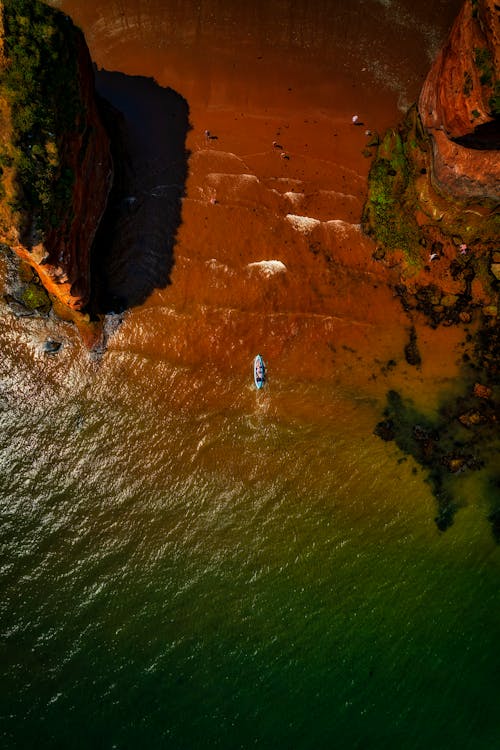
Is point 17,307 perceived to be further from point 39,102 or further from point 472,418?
point 472,418

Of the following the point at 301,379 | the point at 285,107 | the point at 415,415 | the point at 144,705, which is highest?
the point at 285,107

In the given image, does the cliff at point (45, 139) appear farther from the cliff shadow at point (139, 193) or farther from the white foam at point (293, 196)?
the white foam at point (293, 196)

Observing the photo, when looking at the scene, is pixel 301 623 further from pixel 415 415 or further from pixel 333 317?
pixel 333 317

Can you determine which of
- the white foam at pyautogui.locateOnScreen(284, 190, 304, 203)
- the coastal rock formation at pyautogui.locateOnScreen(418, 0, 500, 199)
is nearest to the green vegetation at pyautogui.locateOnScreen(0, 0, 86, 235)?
the white foam at pyautogui.locateOnScreen(284, 190, 304, 203)

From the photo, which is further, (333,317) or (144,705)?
(333,317)

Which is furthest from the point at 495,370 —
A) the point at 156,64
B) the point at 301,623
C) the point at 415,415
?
the point at 156,64
